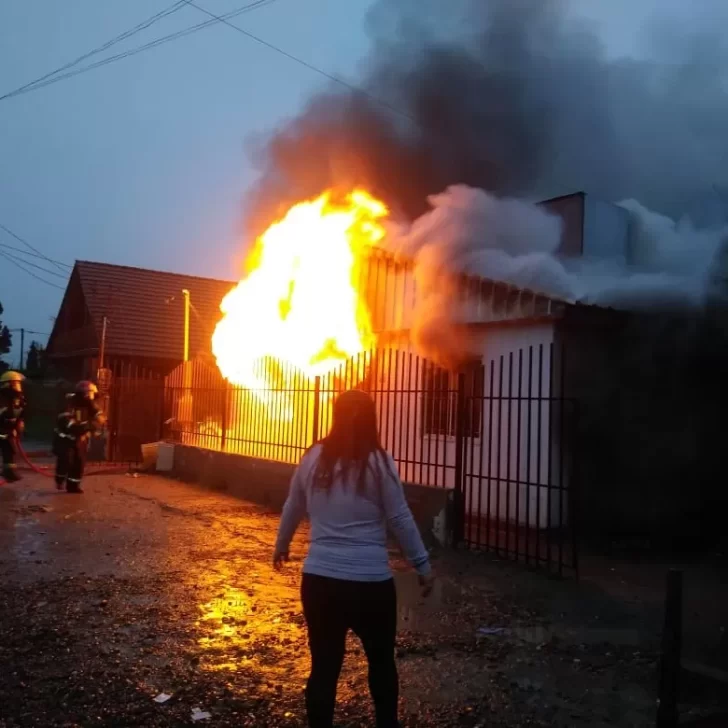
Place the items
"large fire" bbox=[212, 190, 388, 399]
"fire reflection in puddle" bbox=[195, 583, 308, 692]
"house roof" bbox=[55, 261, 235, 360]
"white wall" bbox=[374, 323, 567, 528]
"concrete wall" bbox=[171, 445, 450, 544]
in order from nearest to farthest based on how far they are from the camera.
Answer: "fire reflection in puddle" bbox=[195, 583, 308, 692]
"concrete wall" bbox=[171, 445, 450, 544]
"white wall" bbox=[374, 323, 567, 528]
"large fire" bbox=[212, 190, 388, 399]
"house roof" bbox=[55, 261, 235, 360]

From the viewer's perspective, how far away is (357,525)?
127 inches

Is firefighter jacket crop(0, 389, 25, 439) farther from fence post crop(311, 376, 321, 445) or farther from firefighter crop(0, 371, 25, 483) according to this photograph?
fence post crop(311, 376, 321, 445)

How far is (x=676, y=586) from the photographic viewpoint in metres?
3.53

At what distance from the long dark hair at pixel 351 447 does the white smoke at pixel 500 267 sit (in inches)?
279

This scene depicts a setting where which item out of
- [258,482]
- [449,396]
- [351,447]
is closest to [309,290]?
[258,482]

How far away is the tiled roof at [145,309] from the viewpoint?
24531 mm

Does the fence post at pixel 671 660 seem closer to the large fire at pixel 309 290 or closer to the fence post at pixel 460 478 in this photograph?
the fence post at pixel 460 478

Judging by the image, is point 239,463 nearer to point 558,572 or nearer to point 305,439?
point 305,439

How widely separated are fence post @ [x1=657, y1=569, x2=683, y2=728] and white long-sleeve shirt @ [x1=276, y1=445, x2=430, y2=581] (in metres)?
1.18

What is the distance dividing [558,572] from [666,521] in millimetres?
3506

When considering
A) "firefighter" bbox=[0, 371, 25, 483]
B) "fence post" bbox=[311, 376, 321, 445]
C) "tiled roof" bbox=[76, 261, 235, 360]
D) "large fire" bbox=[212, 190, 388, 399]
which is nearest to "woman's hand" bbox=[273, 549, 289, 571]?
"fence post" bbox=[311, 376, 321, 445]

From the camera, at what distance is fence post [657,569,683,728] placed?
3455 mm

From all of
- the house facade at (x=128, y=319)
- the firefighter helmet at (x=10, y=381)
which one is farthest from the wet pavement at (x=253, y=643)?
the house facade at (x=128, y=319)

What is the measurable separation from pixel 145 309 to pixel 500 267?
17.5 m
